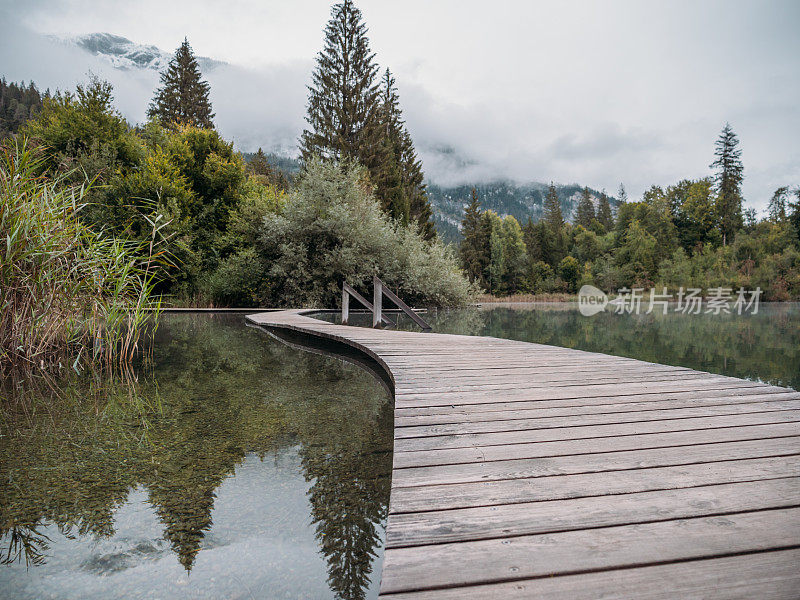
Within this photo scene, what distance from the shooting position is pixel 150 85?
176375 mm

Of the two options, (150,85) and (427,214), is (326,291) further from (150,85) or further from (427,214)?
(150,85)

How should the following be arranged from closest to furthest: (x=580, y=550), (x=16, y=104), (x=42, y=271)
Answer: (x=580, y=550)
(x=42, y=271)
(x=16, y=104)

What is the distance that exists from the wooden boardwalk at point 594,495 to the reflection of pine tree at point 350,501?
0.21 meters

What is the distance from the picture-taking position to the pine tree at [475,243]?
114 ft

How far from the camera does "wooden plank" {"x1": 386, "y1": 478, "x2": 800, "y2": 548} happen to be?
94cm

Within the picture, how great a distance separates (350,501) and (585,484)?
2.48ft

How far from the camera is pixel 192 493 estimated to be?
1.55 metres

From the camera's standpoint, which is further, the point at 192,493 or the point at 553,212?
the point at 553,212

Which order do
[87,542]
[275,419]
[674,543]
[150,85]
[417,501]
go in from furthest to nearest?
[150,85] < [275,419] < [87,542] < [417,501] < [674,543]

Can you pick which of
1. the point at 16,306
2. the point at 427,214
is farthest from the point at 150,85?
the point at 16,306

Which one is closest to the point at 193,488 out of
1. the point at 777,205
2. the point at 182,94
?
the point at 182,94

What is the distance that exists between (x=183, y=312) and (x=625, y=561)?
39.2 ft

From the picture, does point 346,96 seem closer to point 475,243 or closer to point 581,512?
point 475,243

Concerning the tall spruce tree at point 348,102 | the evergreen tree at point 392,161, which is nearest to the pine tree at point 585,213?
the evergreen tree at point 392,161
